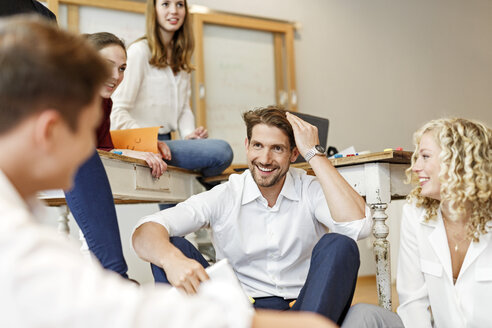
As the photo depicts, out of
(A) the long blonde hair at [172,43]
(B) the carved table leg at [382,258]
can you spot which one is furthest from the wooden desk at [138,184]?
(B) the carved table leg at [382,258]

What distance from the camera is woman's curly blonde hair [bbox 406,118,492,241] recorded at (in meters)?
1.58

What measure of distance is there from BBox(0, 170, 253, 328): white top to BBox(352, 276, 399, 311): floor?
111 inches

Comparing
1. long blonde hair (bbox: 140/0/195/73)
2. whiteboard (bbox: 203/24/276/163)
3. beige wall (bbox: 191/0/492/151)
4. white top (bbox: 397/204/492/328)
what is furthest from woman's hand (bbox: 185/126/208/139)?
beige wall (bbox: 191/0/492/151)

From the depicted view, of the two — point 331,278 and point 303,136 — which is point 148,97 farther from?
point 331,278

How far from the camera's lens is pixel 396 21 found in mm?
4730

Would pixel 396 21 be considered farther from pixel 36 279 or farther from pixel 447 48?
pixel 36 279

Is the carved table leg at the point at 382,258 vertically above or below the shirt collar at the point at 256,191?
below

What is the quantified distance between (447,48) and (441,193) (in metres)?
3.75

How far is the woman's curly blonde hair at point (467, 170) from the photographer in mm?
1584

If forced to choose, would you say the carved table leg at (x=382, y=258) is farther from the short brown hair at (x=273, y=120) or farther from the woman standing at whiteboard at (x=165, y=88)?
the woman standing at whiteboard at (x=165, y=88)

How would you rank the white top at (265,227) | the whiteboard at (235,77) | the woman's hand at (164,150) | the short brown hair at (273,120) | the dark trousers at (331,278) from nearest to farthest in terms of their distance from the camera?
the dark trousers at (331,278) → the white top at (265,227) → the short brown hair at (273,120) → the woman's hand at (164,150) → the whiteboard at (235,77)

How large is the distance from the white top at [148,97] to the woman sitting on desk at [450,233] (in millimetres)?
1144

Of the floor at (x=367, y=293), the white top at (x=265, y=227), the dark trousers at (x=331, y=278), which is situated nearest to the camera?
the dark trousers at (x=331, y=278)

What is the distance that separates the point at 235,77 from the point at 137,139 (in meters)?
2.10
